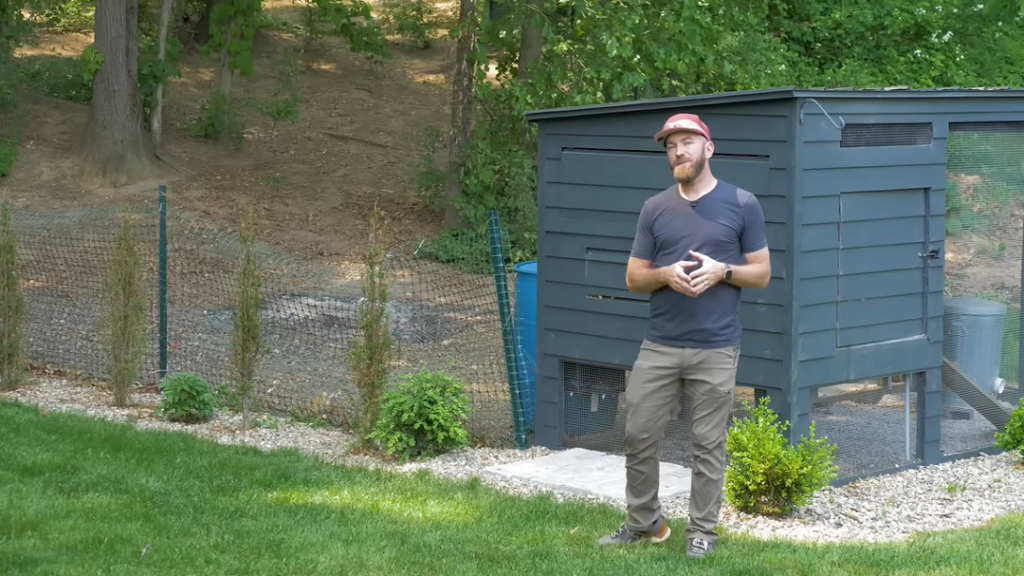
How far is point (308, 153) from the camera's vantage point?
20.6 m

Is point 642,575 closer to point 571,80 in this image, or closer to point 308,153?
point 571,80

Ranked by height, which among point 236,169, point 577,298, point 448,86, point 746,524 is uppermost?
point 448,86

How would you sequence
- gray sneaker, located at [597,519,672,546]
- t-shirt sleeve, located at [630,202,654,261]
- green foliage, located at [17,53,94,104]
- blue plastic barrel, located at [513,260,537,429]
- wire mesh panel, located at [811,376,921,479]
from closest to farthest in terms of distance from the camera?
t-shirt sleeve, located at [630,202,654,261]
gray sneaker, located at [597,519,672,546]
wire mesh panel, located at [811,376,921,479]
blue plastic barrel, located at [513,260,537,429]
green foliage, located at [17,53,94,104]

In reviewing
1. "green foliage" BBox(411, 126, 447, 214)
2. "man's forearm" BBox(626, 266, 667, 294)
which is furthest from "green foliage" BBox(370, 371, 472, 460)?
"green foliage" BBox(411, 126, 447, 214)

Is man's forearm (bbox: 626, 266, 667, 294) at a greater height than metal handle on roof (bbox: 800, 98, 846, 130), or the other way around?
metal handle on roof (bbox: 800, 98, 846, 130)

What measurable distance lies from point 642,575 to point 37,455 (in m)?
3.47

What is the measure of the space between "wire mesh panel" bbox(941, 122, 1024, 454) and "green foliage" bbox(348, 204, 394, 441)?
10.7 ft

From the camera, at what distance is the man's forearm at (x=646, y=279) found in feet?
15.8

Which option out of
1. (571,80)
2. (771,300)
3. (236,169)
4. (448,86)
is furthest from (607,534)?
(448,86)

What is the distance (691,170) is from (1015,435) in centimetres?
336

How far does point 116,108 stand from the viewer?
18000mm

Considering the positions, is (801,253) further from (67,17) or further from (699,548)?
(67,17)

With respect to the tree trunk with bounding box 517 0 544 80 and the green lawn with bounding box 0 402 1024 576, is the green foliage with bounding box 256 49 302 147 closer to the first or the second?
the tree trunk with bounding box 517 0 544 80

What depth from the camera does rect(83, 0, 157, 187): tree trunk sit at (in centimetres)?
1784
